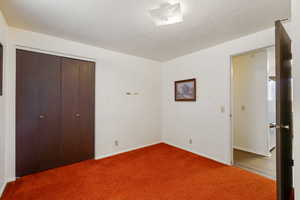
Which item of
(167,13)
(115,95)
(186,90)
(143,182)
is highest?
(167,13)

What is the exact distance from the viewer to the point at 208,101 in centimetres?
292

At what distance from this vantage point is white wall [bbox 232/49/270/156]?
3.15 metres

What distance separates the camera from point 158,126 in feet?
13.0

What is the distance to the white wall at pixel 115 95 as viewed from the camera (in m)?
2.13

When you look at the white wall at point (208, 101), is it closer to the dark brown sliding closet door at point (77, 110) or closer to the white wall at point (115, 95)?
the white wall at point (115, 95)

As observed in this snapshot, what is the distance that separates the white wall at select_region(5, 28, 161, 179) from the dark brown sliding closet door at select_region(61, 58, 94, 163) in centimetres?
14

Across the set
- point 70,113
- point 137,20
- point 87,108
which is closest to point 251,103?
point 137,20

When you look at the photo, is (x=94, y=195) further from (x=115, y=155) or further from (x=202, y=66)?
(x=202, y=66)

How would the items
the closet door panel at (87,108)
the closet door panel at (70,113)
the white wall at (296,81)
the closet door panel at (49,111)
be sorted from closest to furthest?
the white wall at (296,81) → the closet door panel at (49,111) → the closet door panel at (70,113) → the closet door panel at (87,108)

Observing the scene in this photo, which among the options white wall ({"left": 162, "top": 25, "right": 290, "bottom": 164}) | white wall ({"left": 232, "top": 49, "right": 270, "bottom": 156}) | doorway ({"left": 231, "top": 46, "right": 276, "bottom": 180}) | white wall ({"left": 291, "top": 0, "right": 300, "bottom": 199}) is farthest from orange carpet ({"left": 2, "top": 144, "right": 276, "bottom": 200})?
white wall ({"left": 232, "top": 49, "right": 270, "bottom": 156})

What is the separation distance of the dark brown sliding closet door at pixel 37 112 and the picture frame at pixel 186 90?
255cm

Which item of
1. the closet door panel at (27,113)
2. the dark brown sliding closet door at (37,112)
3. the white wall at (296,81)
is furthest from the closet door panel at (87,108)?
the white wall at (296,81)

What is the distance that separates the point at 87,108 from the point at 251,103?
3.67 m

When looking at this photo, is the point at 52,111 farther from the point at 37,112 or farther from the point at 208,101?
the point at 208,101
